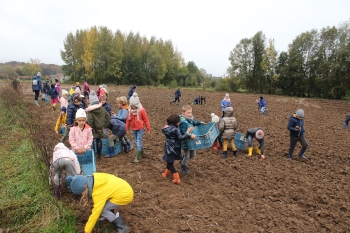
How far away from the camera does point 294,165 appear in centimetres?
712

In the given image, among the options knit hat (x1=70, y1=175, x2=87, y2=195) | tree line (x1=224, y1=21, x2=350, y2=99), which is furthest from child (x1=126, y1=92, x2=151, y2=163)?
tree line (x1=224, y1=21, x2=350, y2=99)

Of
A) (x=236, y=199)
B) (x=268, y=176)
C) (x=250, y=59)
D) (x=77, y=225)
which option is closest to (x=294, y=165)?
(x=268, y=176)

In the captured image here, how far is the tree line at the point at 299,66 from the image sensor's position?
31.7 m

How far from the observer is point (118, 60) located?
1993 inches

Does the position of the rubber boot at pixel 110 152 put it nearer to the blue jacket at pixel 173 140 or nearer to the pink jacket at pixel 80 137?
the pink jacket at pixel 80 137

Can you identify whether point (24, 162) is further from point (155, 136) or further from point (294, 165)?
point (294, 165)

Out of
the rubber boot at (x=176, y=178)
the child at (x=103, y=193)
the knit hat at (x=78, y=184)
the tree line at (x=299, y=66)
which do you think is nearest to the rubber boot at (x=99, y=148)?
the rubber boot at (x=176, y=178)

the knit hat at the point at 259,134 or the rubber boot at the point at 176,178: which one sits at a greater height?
the knit hat at the point at 259,134

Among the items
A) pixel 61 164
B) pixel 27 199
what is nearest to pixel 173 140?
pixel 61 164

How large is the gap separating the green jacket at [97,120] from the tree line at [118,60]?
42.7 meters

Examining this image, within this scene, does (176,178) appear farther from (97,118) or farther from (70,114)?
(70,114)

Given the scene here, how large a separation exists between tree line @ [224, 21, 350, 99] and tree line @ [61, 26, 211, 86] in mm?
9103

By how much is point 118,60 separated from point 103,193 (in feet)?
164

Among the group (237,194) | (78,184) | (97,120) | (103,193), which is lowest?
(237,194)
